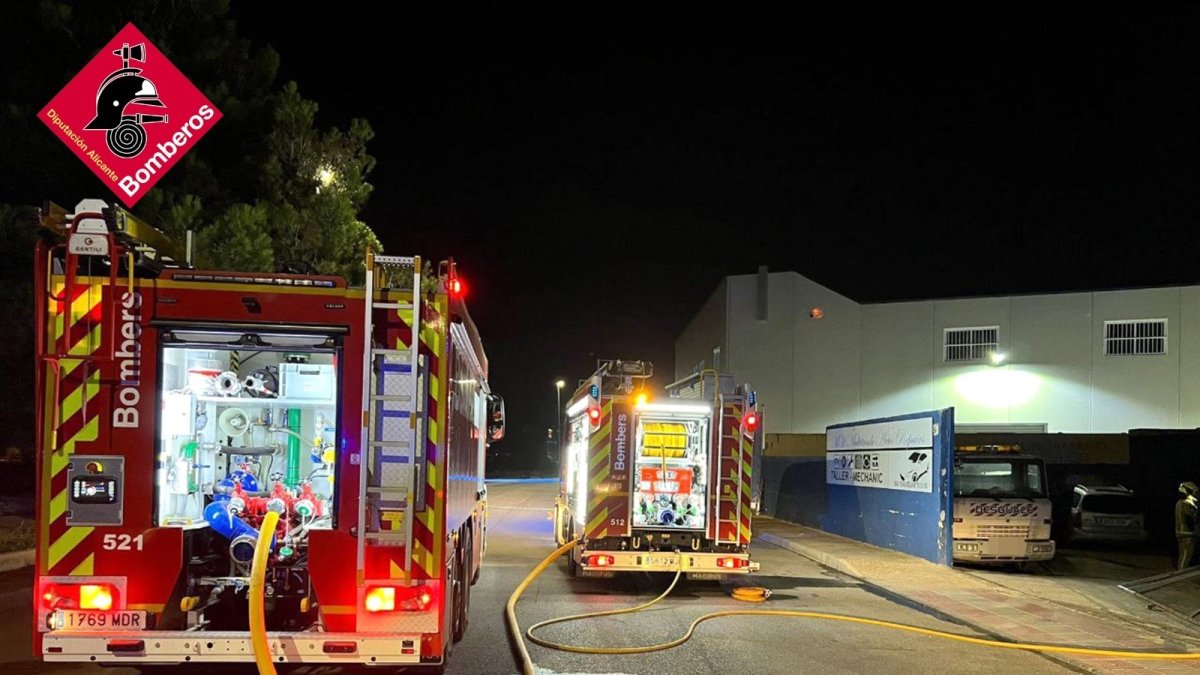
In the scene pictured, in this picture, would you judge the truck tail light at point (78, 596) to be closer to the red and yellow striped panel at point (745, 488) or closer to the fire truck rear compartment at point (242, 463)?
the fire truck rear compartment at point (242, 463)

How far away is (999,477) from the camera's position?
1728 centimetres

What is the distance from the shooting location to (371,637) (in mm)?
6059

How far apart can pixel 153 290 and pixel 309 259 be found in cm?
993

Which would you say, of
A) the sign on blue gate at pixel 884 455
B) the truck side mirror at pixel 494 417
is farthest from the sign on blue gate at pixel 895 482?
the truck side mirror at pixel 494 417

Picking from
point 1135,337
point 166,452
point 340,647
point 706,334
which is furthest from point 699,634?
point 706,334

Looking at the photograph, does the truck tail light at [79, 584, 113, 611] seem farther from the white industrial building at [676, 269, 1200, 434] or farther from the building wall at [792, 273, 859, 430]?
the building wall at [792, 273, 859, 430]

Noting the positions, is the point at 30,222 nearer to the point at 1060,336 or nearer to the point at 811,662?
the point at 811,662

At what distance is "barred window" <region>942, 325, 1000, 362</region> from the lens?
103ft

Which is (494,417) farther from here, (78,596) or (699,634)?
(78,596)

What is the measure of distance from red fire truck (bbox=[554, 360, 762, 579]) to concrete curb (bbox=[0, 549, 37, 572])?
7089 mm

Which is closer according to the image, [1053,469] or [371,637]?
[371,637]

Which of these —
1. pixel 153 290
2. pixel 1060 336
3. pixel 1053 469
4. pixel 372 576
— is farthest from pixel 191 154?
pixel 1060 336

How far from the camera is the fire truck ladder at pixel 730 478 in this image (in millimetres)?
12430

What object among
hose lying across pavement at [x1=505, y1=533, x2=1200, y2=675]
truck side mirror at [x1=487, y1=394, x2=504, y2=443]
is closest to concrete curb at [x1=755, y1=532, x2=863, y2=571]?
hose lying across pavement at [x1=505, y1=533, x2=1200, y2=675]
